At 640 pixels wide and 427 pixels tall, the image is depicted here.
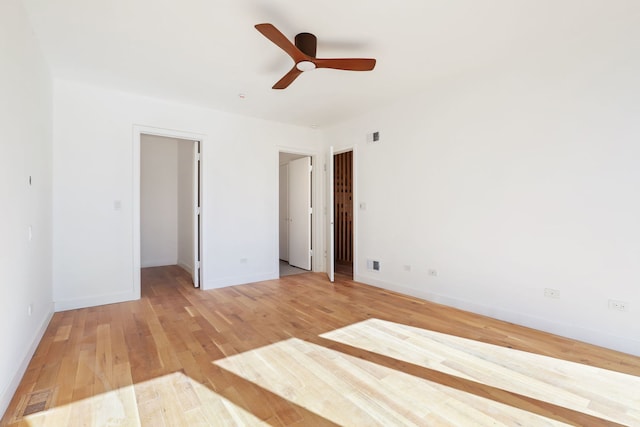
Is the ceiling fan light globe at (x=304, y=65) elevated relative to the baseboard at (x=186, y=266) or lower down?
elevated

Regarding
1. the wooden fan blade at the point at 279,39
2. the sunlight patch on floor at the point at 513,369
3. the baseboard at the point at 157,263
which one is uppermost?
the wooden fan blade at the point at 279,39

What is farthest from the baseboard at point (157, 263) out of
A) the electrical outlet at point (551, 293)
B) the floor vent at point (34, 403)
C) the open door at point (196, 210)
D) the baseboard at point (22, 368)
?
the electrical outlet at point (551, 293)

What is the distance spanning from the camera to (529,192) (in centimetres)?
301

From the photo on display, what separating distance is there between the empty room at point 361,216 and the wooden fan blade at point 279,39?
21 millimetres

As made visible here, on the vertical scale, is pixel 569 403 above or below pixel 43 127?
below

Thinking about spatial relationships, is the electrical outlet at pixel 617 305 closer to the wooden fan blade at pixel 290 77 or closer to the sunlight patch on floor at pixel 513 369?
the sunlight patch on floor at pixel 513 369

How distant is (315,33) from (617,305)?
3468mm

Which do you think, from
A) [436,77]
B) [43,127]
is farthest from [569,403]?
[43,127]

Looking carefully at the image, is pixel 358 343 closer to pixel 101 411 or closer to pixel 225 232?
pixel 101 411

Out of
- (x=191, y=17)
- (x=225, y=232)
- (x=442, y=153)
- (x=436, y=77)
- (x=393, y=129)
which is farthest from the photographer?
(x=225, y=232)

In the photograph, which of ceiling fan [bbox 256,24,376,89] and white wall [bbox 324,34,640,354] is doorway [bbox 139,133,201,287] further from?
white wall [bbox 324,34,640,354]

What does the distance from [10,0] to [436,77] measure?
12.2 ft

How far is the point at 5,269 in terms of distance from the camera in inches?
73.1

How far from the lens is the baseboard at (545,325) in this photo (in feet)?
8.18
